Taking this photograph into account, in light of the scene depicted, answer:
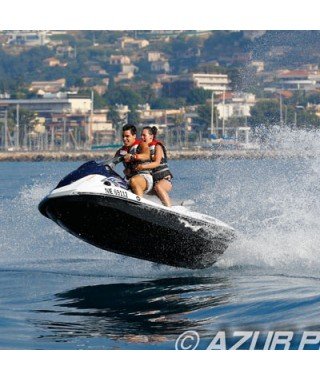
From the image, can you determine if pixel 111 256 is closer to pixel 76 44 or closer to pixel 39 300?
pixel 39 300

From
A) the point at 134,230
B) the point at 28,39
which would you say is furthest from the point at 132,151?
the point at 28,39

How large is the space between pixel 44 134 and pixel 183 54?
93.8ft

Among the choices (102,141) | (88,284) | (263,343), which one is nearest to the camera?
(263,343)

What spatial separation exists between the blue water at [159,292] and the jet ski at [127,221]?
30 centimetres

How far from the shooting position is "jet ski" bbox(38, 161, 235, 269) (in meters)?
12.6

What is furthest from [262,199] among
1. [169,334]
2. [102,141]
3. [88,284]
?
[102,141]

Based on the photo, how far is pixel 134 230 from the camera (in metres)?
13.0

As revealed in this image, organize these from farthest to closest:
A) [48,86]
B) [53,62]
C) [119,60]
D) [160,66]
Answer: [119,60], [160,66], [53,62], [48,86]

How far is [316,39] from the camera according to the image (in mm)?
89062

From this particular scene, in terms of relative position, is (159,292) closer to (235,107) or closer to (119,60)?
(235,107)

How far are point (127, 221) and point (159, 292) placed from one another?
827 mm

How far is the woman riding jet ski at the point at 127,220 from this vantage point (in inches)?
495

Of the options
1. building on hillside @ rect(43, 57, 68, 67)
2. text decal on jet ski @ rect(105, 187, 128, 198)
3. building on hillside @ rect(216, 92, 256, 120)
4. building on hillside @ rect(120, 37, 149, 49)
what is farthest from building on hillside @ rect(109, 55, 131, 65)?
text decal on jet ski @ rect(105, 187, 128, 198)

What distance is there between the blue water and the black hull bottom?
0.90 feet
